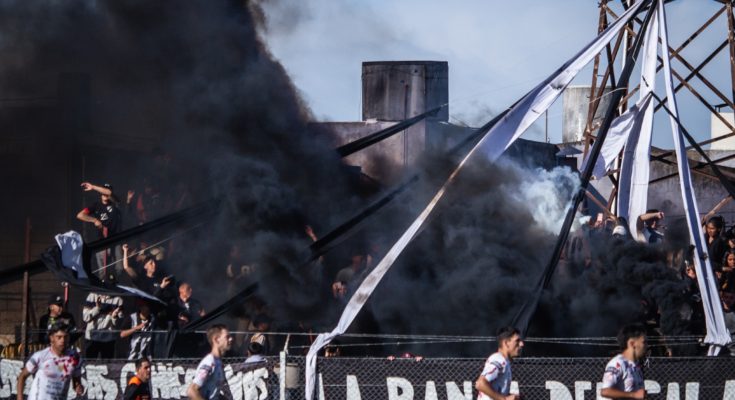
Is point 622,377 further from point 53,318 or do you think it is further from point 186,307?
point 53,318

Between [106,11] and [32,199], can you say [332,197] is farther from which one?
[32,199]

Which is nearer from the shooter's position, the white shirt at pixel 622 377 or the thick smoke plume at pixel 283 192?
the white shirt at pixel 622 377

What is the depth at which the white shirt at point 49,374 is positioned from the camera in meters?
10.6

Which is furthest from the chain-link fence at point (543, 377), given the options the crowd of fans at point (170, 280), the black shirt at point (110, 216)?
the black shirt at point (110, 216)

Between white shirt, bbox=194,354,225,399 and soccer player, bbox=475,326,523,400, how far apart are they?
93.0 inches

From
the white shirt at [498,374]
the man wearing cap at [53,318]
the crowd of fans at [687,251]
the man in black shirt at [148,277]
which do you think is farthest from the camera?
the man in black shirt at [148,277]

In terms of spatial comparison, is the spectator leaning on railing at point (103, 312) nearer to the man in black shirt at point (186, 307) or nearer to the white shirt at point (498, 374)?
the man in black shirt at point (186, 307)

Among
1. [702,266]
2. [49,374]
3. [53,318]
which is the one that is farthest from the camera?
[53,318]

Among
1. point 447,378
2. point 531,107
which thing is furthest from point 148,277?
point 531,107

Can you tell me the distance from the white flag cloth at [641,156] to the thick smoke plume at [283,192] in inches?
34.7

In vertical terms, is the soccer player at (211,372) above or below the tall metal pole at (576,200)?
below

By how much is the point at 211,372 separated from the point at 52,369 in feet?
7.32

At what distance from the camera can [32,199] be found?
2039cm

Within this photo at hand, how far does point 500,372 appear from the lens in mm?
9430
